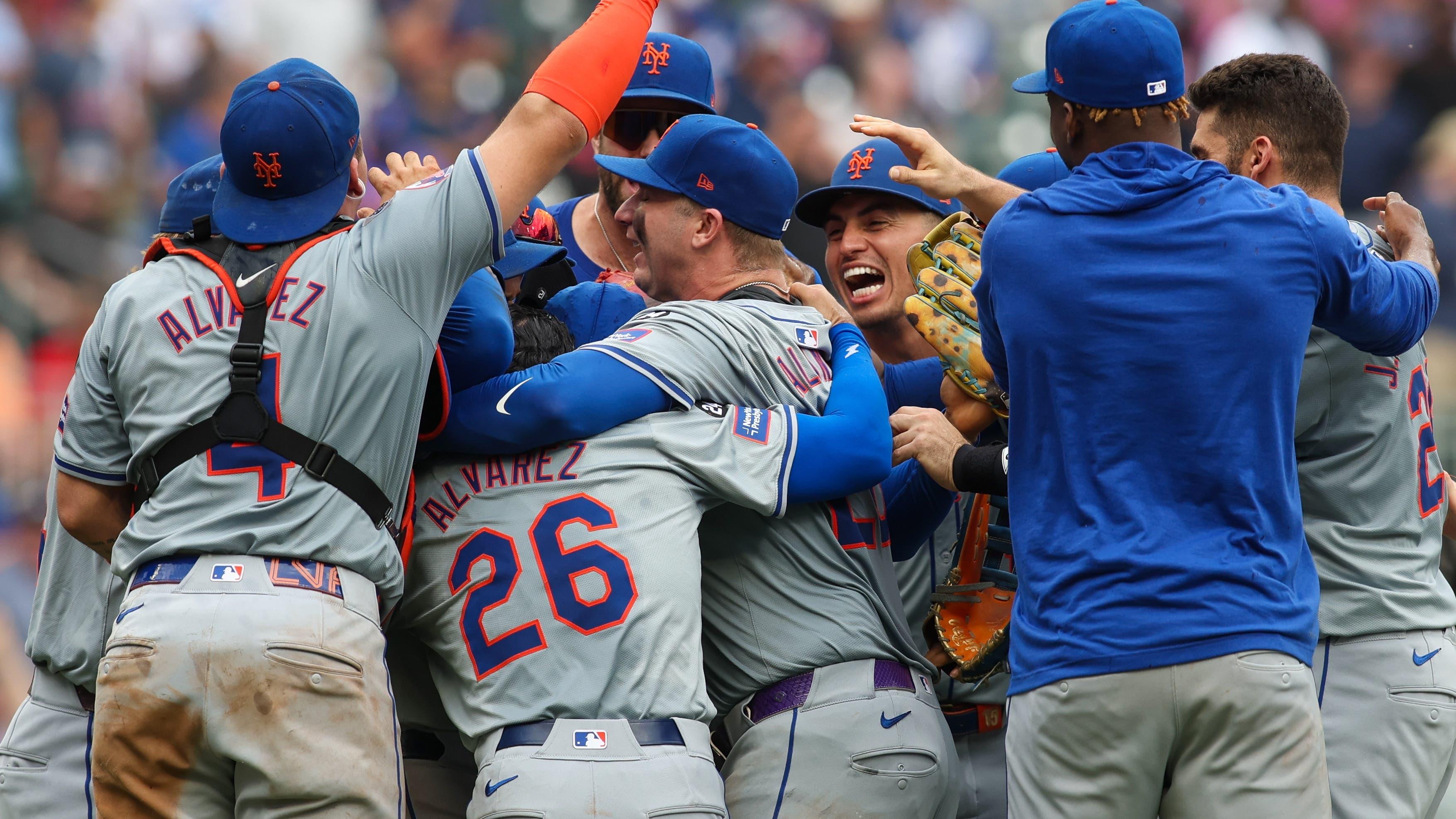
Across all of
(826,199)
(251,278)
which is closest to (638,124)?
(826,199)

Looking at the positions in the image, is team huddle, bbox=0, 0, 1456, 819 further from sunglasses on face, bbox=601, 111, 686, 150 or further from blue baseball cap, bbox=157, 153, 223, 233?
sunglasses on face, bbox=601, 111, 686, 150

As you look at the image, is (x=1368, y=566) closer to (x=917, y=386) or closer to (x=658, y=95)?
(x=917, y=386)

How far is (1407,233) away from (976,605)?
150cm

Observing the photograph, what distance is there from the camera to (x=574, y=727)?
307 cm

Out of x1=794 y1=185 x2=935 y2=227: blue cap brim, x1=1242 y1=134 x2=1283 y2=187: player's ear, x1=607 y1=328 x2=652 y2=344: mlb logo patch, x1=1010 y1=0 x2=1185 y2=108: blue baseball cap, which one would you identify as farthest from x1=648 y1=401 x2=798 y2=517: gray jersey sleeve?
x1=794 y1=185 x2=935 y2=227: blue cap brim

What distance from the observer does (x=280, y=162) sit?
3062 millimetres

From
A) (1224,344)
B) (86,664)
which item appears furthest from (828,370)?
(86,664)

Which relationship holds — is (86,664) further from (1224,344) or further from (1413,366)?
(1413,366)

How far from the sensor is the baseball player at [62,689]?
145 inches

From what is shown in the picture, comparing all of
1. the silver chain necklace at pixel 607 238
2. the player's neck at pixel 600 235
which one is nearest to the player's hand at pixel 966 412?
the player's neck at pixel 600 235

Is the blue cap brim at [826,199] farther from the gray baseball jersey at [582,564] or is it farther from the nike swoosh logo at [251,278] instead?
the nike swoosh logo at [251,278]

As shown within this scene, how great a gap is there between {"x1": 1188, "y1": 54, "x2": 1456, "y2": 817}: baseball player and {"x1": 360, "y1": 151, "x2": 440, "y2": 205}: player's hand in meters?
2.19

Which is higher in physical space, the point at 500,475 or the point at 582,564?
the point at 500,475

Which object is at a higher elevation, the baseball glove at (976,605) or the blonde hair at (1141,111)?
the blonde hair at (1141,111)
